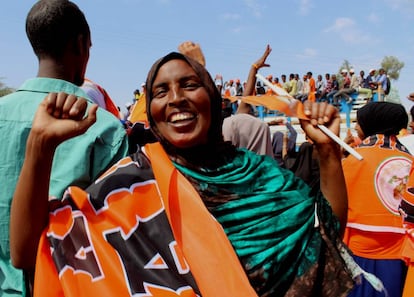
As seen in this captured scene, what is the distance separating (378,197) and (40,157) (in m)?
3.13

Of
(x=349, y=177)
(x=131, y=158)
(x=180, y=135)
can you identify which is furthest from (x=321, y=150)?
(x=349, y=177)

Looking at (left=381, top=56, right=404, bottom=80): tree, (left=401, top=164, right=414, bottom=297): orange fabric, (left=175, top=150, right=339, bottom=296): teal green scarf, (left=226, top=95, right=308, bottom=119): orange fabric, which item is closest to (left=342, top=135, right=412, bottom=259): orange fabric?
(left=401, top=164, right=414, bottom=297): orange fabric

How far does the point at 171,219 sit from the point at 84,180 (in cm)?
40

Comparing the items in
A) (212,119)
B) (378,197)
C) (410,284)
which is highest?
(212,119)

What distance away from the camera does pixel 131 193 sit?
59.0 inches

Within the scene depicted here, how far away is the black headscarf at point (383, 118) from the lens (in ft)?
12.7

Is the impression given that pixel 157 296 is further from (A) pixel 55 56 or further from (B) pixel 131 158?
(A) pixel 55 56

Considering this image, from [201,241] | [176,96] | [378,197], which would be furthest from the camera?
[378,197]

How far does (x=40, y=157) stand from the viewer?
53.0 inches

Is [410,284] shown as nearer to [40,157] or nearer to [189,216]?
[189,216]

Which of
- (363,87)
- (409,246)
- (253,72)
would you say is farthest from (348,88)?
(253,72)

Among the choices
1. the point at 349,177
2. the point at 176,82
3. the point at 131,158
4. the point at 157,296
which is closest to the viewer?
the point at 157,296

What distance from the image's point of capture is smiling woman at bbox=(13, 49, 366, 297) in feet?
4.56

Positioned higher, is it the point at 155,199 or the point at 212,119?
the point at 212,119
